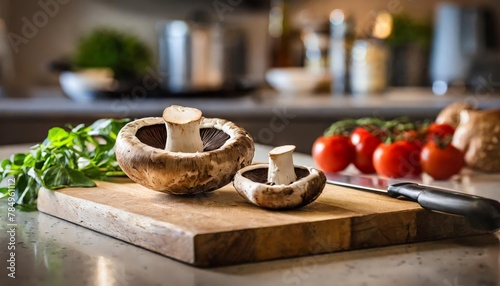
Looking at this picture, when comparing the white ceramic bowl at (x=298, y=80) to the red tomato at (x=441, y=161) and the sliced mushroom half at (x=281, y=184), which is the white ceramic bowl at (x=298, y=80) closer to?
the red tomato at (x=441, y=161)

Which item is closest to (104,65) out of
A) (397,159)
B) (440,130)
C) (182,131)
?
(440,130)

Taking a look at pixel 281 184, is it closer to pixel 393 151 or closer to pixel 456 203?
pixel 456 203

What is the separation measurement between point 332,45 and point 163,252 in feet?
9.15

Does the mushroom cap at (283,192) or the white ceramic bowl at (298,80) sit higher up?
the mushroom cap at (283,192)

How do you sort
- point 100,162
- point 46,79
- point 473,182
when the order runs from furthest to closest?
1. point 46,79
2. point 473,182
3. point 100,162

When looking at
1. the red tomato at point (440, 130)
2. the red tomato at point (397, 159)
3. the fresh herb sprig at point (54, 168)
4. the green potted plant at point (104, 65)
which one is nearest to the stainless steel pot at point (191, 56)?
the green potted plant at point (104, 65)

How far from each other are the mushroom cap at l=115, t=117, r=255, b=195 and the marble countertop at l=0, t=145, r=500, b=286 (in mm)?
105

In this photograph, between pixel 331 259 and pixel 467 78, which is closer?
pixel 331 259

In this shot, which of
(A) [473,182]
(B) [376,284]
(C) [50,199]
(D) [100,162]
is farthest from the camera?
(A) [473,182]

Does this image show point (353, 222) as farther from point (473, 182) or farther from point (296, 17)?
point (296, 17)

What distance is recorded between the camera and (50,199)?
3.86 ft

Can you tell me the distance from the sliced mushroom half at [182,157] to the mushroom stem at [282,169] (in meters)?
0.06

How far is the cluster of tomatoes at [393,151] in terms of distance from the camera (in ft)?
5.02

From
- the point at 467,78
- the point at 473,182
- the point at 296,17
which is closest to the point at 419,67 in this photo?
the point at 467,78
